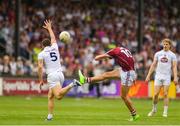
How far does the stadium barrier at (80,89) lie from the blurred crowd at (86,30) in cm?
64

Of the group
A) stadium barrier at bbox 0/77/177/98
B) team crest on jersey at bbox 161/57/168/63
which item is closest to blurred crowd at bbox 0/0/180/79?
stadium barrier at bbox 0/77/177/98

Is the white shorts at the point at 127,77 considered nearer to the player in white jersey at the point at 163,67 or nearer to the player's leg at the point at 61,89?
the player's leg at the point at 61,89

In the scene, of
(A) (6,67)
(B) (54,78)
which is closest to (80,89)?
(A) (6,67)

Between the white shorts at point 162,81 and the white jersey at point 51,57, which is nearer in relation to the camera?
the white jersey at point 51,57

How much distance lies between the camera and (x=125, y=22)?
45750 millimetres

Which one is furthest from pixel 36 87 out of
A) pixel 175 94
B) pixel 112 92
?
pixel 175 94

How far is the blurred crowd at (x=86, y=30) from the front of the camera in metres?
39.8

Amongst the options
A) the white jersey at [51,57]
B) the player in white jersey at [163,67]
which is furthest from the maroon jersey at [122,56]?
the player in white jersey at [163,67]

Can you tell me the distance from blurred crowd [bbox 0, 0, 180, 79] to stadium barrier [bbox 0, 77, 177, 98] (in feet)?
2.10

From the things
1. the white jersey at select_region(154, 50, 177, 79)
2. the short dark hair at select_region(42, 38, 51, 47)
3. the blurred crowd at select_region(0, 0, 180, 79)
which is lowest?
the white jersey at select_region(154, 50, 177, 79)

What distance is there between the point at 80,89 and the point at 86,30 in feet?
20.4

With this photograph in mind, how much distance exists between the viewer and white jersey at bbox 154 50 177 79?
24.5 meters

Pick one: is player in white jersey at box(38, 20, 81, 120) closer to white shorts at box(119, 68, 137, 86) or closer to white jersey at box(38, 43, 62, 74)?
white jersey at box(38, 43, 62, 74)

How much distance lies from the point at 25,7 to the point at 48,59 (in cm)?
2296
